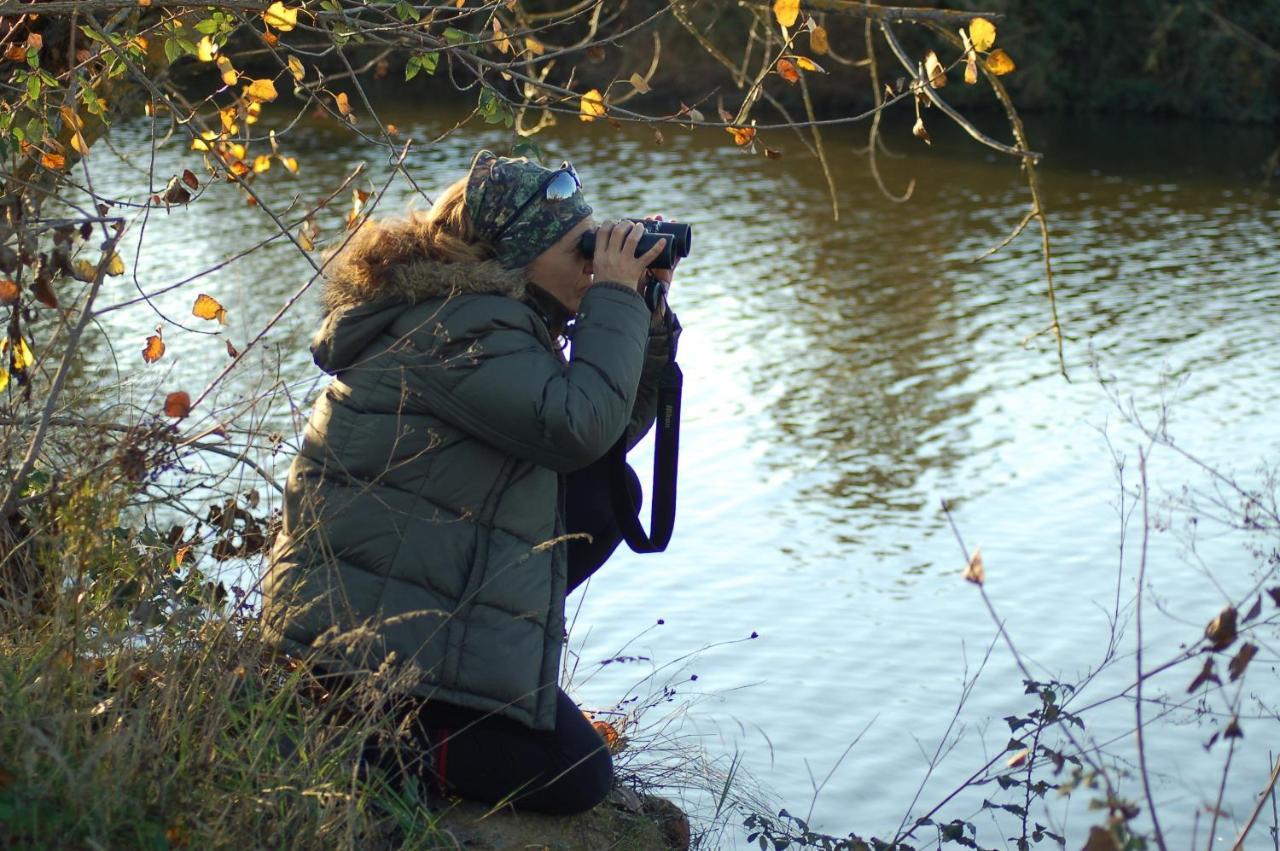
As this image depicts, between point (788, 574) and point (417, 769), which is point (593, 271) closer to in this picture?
point (417, 769)

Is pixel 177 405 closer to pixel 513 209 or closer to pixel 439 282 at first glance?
pixel 439 282

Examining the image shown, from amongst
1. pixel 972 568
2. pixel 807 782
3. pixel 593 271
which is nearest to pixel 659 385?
pixel 593 271

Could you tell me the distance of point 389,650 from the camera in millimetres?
2375

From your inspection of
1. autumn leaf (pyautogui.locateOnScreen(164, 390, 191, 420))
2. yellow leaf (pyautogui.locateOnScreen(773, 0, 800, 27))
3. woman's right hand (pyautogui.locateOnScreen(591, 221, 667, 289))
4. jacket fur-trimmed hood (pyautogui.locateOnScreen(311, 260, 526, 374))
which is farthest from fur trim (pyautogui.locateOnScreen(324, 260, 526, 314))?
yellow leaf (pyautogui.locateOnScreen(773, 0, 800, 27))

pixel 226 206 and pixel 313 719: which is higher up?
pixel 313 719

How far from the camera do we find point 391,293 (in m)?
2.49

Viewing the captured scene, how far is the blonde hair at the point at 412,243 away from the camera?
250cm

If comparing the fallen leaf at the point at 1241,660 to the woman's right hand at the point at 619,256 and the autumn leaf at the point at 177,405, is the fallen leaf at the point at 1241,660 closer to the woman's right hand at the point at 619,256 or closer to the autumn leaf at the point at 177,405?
the woman's right hand at the point at 619,256

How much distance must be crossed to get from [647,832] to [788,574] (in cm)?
295

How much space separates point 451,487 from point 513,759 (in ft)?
1.42

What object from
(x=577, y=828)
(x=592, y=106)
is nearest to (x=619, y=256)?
(x=592, y=106)

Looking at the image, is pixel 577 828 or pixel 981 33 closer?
pixel 577 828

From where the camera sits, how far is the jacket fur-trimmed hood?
8.07 ft

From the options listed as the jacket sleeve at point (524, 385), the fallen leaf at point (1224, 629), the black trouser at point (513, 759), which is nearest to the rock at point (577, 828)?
the black trouser at point (513, 759)
